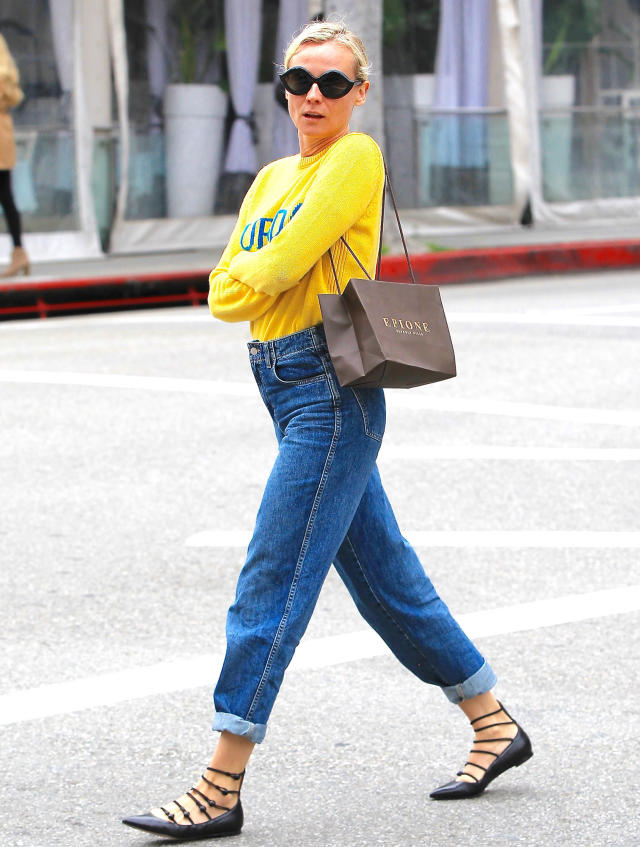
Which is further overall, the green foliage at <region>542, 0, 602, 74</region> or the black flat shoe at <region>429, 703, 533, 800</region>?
the green foliage at <region>542, 0, 602, 74</region>

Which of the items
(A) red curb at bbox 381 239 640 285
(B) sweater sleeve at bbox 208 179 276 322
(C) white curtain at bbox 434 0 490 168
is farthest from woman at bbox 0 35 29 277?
(B) sweater sleeve at bbox 208 179 276 322

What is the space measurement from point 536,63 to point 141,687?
14.5 m

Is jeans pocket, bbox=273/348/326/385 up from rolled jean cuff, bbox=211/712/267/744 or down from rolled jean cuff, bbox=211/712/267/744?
up

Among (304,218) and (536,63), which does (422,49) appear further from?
(304,218)

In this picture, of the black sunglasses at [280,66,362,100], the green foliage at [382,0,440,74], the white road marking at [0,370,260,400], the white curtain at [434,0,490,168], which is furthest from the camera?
the white curtain at [434,0,490,168]

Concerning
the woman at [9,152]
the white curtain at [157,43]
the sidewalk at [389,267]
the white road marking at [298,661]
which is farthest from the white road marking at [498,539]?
the white curtain at [157,43]

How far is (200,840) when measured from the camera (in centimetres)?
339

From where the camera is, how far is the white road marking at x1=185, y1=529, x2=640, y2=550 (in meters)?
5.64

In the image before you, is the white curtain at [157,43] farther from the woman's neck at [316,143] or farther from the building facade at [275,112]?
the woman's neck at [316,143]

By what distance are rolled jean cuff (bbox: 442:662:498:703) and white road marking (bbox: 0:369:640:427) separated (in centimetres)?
413

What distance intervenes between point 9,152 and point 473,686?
971 cm

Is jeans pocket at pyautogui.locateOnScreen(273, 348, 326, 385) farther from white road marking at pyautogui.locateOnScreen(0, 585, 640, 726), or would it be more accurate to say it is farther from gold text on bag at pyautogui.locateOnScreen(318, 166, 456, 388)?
white road marking at pyautogui.locateOnScreen(0, 585, 640, 726)

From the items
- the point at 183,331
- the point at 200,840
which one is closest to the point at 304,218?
the point at 200,840

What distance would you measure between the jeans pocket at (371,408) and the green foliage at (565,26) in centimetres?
1501
